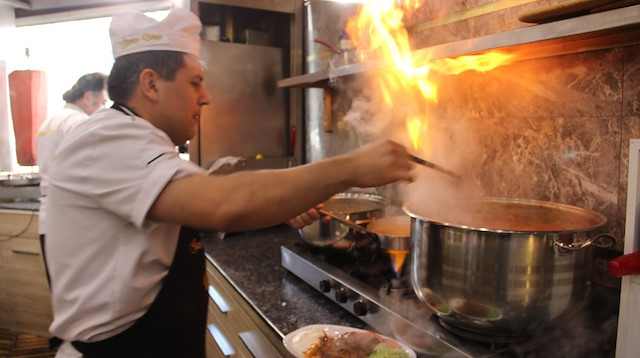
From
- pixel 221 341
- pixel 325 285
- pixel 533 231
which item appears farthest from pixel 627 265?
pixel 221 341

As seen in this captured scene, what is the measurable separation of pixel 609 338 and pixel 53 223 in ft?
4.68

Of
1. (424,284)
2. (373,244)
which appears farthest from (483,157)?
(424,284)

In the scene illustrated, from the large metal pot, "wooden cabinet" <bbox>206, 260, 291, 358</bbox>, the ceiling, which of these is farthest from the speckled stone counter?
the ceiling

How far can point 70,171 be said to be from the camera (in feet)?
3.43

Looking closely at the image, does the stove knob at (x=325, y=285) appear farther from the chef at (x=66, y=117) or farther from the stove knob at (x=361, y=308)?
the chef at (x=66, y=117)

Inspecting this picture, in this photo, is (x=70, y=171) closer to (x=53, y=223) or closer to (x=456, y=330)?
(x=53, y=223)

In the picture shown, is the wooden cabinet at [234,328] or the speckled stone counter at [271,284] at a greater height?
the speckled stone counter at [271,284]

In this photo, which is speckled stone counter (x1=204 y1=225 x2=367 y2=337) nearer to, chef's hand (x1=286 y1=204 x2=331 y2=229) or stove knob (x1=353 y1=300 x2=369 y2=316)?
stove knob (x1=353 y1=300 x2=369 y2=316)

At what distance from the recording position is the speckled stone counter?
1.55 m

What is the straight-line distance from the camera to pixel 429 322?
4.32ft

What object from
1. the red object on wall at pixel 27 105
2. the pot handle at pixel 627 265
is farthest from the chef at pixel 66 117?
the pot handle at pixel 627 265

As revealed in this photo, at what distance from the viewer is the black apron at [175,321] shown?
115 cm

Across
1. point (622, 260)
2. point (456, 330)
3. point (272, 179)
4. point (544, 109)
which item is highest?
point (544, 109)

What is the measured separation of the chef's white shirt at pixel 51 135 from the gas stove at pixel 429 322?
2.06 meters
